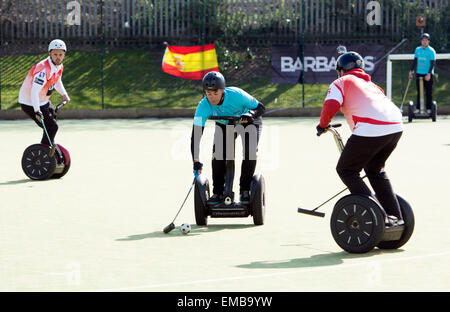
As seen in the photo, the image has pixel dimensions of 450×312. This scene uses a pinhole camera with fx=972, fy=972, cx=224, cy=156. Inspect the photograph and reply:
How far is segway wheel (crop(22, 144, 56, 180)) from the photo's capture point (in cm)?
1359

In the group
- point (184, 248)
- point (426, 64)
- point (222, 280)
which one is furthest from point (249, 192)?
point (426, 64)

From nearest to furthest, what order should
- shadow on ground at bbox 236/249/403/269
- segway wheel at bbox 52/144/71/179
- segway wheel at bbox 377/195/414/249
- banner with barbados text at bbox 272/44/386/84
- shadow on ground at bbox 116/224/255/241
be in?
shadow on ground at bbox 236/249/403/269 → segway wheel at bbox 377/195/414/249 → shadow on ground at bbox 116/224/255/241 → segway wheel at bbox 52/144/71/179 → banner with barbados text at bbox 272/44/386/84

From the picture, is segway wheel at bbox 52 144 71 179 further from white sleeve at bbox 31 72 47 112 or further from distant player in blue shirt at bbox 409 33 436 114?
distant player in blue shirt at bbox 409 33 436 114

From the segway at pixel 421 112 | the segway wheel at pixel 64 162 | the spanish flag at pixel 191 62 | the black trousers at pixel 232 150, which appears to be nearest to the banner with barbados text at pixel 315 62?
the spanish flag at pixel 191 62

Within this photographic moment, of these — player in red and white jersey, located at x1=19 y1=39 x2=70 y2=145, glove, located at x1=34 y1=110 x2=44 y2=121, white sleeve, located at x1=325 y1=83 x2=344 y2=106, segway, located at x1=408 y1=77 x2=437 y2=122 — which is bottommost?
segway, located at x1=408 y1=77 x2=437 y2=122

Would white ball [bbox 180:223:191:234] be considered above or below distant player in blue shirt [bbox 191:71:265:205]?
below

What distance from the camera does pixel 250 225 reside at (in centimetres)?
978

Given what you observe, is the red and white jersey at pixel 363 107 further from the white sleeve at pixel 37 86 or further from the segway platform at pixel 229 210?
the white sleeve at pixel 37 86

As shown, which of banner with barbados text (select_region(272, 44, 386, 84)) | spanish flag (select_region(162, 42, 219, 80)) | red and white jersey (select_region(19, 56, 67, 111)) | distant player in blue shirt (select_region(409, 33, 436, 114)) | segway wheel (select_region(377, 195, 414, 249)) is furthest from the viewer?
spanish flag (select_region(162, 42, 219, 80))

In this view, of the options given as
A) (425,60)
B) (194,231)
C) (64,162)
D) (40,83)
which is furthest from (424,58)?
(194,231)

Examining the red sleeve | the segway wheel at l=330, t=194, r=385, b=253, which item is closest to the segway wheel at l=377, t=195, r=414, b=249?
the segway wheel at l=330, t=194, r=385, b=253

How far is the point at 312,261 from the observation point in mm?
7863

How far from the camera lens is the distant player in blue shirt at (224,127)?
31.6ft
